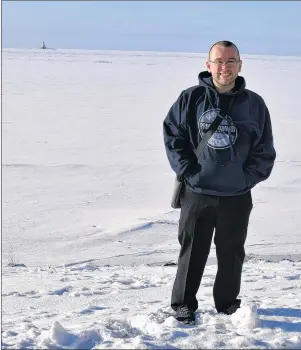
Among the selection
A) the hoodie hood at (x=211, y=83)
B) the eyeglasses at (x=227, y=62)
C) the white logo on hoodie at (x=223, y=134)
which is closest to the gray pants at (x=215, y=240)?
the white logo on hoodie at (x=223, y=134)

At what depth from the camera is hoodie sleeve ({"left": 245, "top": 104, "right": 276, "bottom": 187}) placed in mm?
3166

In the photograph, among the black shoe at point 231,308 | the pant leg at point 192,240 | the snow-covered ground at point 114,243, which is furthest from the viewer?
the black shoe at point 231,308

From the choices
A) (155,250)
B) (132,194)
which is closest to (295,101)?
(132,194)

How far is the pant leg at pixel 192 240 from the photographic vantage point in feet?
10.5

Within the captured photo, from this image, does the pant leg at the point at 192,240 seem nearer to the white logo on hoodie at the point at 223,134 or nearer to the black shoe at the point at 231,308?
the black shoe at the point at 231,308

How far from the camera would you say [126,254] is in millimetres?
6301

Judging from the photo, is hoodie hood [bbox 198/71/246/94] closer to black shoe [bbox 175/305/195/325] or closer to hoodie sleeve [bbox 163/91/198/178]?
hoodie sleeve [bbox 163/91/198/178]

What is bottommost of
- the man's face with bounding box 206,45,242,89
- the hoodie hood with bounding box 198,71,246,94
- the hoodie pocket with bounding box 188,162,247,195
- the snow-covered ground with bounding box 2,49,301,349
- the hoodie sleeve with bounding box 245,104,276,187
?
the snow-covered ground with bounding box 2,49,301,349

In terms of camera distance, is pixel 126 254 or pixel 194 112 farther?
pixel 126 254

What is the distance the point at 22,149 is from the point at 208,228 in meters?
9.59

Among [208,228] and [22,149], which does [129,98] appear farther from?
[208,228]

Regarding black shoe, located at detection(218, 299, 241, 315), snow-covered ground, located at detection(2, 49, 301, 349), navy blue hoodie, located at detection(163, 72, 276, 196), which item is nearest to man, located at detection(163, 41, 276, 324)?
navy blue hoodie, located at detection(163, 72, 276, 196)

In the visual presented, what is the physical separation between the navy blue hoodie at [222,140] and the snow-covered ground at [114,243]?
26.4 inches

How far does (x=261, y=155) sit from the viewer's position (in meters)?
3.19
